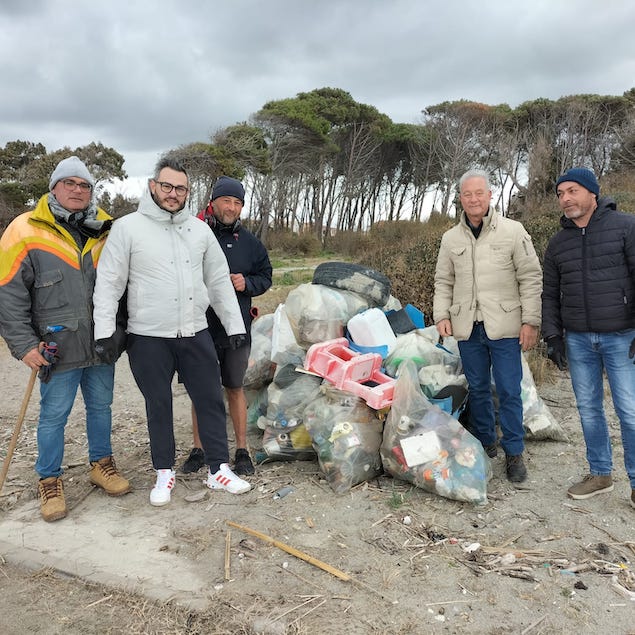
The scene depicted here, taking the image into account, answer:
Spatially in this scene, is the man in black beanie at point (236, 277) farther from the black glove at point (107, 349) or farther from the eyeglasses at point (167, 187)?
the black glove at point (107, 349)

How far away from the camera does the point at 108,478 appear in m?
3.23

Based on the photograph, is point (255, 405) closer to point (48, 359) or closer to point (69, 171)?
point (48, 359)

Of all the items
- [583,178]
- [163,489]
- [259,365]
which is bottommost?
[163,489]

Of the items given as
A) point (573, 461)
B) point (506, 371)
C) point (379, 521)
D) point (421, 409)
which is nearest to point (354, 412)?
point (421, 409)

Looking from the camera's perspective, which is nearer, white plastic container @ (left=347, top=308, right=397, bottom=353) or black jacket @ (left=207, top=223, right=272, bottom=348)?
black jacket @ (left=207, top=223, right=272, bottom=348)

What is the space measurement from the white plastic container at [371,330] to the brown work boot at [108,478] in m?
1.79

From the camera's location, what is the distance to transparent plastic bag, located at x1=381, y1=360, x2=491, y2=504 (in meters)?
2.98

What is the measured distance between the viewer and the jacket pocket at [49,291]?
2801mm

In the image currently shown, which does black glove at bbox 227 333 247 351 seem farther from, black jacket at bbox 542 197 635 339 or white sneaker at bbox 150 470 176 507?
black jacket at bbox 542 197 635 339

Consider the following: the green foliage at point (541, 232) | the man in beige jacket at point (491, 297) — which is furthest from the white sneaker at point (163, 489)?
the green foliage at point (541, 232)

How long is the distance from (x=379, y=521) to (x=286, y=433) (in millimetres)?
955

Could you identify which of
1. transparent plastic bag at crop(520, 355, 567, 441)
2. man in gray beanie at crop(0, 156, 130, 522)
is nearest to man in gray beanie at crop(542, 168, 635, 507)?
transparent plastic bag at crop(520, 355, 567, 441)

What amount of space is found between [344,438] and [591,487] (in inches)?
56.0

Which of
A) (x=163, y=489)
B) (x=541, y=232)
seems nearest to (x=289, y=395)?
(x=163, y=489)
